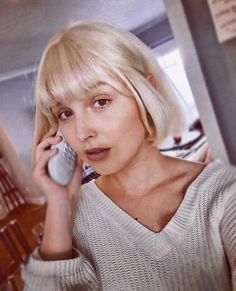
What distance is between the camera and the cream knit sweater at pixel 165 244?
47 cm

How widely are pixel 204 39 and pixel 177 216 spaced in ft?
1.04

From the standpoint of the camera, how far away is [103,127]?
462mm

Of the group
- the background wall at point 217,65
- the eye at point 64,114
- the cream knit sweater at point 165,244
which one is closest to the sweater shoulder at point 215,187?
the cream knit sweater at point 165,244

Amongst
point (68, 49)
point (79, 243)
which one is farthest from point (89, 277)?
point (68, 49)

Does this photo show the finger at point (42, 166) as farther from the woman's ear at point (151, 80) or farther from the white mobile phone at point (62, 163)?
the woman's ear at point (151, 80)

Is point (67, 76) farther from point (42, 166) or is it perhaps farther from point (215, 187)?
point (215, 187)

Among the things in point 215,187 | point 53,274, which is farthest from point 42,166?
point 215,187

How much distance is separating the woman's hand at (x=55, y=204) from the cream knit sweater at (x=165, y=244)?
2cm

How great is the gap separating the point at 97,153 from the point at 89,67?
111 millimetres

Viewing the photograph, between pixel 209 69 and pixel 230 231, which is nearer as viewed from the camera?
pixel 230 231

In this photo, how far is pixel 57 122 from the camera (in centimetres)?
45

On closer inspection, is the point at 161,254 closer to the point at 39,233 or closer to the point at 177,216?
the point at 177,216

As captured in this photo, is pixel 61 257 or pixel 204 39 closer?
pixel 61 257

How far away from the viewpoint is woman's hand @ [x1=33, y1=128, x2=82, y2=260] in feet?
1.41
